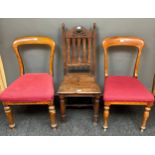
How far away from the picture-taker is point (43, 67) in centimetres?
214

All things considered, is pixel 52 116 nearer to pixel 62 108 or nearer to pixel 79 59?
pixel 62 108

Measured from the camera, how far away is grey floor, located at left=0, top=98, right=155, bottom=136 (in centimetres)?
174

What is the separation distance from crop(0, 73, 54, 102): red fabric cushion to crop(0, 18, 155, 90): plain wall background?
41 cm

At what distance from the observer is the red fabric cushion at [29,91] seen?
1558 millimetres

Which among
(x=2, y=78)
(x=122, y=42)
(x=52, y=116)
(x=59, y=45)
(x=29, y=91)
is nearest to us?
(x=29, y=91)

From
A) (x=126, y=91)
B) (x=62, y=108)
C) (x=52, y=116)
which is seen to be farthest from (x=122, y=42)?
(x=52, y=116)

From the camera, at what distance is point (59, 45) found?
6.71 feet

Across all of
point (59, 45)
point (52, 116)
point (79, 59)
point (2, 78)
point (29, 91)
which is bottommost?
point (52, 116)

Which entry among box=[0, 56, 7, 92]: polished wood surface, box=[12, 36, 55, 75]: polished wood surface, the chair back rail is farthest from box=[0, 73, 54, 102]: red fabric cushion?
the chair back rail

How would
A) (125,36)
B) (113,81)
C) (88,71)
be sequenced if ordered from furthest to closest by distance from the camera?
(88,71) < (125,36) < (113,81)

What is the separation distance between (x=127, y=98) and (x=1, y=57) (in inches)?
60.9

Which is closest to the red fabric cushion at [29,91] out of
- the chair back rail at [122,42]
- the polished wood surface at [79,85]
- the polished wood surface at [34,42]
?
the polished wood surface at [79,85]
